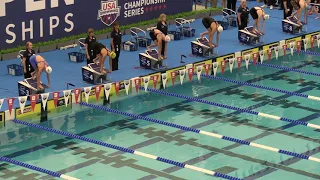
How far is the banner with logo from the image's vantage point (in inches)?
894

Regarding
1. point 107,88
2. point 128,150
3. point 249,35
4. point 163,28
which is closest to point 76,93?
point 107,88

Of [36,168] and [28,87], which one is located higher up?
[28,87]

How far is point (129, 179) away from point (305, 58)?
10.1 meters

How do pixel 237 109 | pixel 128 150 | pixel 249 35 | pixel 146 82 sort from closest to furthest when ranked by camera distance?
pixel 128 150
pixel 237 109
pixel 146 82
pixel 249 35

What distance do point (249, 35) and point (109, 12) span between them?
3927 millimetres

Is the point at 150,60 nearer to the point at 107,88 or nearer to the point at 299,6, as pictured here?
the point at 107,88

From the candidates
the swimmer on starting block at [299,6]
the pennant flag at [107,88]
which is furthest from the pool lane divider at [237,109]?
the swimmer on starting block at [299,6]

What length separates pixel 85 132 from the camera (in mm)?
18203

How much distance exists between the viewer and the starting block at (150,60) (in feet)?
71.8

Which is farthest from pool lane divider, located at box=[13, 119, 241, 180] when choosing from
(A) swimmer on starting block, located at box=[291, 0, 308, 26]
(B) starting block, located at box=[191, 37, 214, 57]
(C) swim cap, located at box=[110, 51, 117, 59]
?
(A) swimmer on starting block, located at box=[291, 0, 308, 26]

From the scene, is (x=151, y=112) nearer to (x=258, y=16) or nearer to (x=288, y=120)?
(x=288, y=120)

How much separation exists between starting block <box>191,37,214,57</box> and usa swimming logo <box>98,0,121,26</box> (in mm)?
3077

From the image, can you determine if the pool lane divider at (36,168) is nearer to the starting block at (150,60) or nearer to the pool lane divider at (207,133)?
the pool lane divider at (207,133)

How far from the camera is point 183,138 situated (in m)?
17.8
